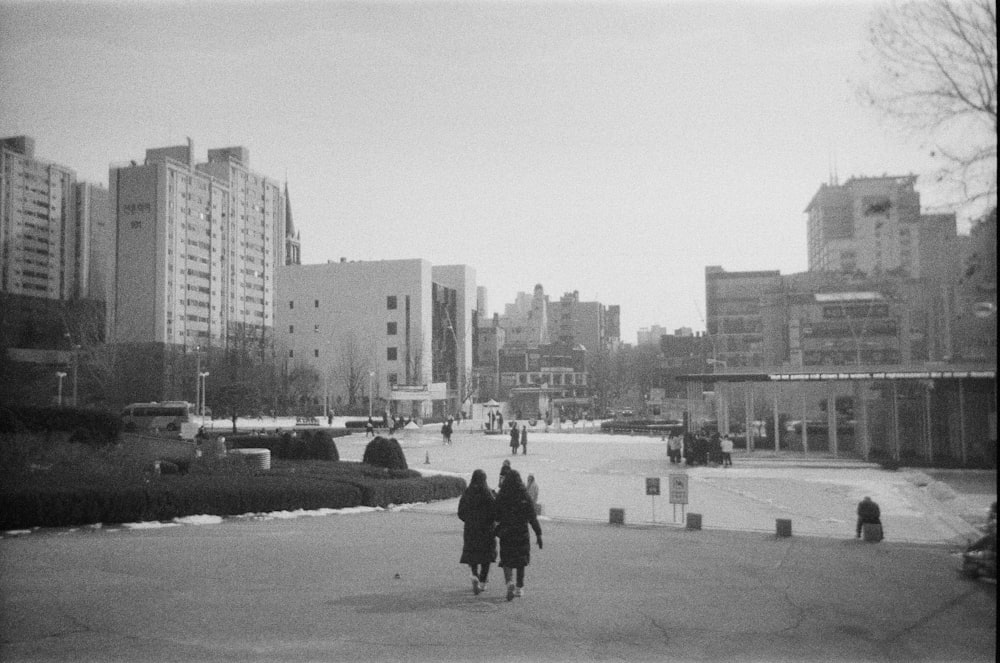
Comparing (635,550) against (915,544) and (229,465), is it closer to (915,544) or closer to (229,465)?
(915,544)

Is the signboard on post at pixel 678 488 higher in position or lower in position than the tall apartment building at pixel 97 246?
lower

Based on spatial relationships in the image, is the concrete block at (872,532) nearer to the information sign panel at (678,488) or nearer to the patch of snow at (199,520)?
the information sign panel at (678,488)

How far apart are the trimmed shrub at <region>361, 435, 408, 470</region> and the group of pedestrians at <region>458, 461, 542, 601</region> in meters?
9.99

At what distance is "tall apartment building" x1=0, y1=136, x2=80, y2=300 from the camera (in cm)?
867

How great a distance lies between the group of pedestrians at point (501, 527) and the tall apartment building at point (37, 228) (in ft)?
19.8

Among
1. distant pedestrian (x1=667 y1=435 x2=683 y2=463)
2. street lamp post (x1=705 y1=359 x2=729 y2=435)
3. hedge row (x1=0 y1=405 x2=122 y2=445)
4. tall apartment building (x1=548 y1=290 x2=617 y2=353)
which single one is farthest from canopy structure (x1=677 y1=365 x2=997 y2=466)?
hedge row (x1=0 y1=405 x2=122 y2=445)

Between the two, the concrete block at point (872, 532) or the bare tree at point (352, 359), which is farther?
the bare tree at point (352, 359)

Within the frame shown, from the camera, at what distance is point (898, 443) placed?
29.9 ft

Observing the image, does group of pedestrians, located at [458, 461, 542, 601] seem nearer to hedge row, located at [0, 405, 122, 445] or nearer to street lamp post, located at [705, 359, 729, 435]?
hedge row, located at [0, 405, 122, 445]

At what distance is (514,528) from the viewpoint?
271 inches

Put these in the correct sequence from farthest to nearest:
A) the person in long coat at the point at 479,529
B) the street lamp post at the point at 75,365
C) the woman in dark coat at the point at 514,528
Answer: the street lamp post at the point at 75,365 → the person in long coat at the point at 479,529 → the woman in dark coat at the point at 514,528

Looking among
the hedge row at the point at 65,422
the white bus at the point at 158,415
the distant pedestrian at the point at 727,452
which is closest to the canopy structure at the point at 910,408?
the distant pedestrian at the point at 727,452

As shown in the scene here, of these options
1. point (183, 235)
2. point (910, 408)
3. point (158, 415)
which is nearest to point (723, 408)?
point (910, 408)

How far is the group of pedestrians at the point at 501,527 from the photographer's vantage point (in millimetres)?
6797
